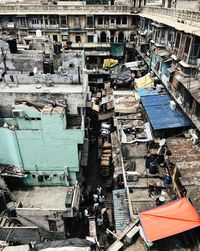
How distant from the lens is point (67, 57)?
23.7 meters

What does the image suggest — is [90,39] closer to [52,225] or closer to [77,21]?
[77,21]

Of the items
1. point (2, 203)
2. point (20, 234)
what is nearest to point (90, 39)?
point (2, 203)

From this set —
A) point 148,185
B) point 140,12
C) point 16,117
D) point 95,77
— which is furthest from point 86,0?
point 148,185

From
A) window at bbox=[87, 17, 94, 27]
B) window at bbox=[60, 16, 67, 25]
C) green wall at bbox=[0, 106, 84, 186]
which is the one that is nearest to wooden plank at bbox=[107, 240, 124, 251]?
green wall at bbox=[0, 106, 84, 186]

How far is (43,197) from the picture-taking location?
21594 mm

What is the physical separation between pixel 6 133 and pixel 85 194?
9.36 meters

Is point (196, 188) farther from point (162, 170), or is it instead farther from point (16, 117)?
point (16, 117)

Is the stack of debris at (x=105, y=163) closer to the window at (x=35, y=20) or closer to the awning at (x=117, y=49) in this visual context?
the awning at (x=117, y=49)

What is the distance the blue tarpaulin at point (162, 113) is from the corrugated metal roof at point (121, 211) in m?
6.52

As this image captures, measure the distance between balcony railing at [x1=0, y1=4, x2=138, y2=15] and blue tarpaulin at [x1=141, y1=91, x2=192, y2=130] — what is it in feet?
76.8

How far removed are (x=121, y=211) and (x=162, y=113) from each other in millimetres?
10221

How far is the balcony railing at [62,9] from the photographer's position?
143ft

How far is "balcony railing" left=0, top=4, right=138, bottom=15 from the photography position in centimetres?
4351

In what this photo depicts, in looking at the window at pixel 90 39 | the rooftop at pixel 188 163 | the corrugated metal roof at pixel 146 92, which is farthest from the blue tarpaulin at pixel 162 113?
the window at pixel 90 39
